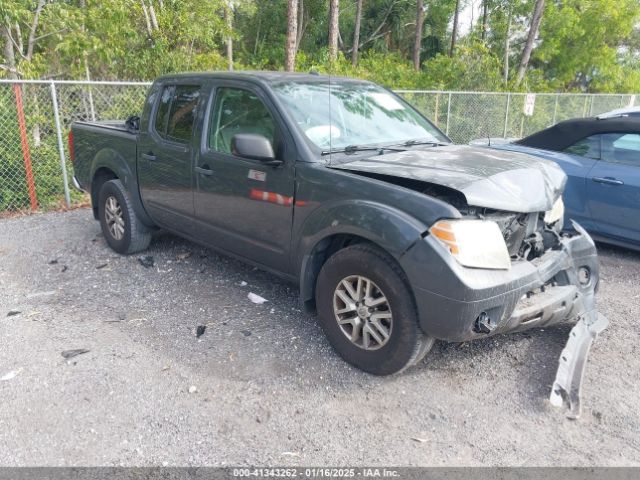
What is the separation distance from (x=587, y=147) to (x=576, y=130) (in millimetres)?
251

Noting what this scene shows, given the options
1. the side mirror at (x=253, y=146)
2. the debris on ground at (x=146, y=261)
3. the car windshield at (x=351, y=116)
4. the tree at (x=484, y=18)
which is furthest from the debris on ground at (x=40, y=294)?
the tree at (x=484, y=18)

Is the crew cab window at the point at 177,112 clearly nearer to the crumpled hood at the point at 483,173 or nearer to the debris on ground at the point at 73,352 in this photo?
the crumpled hood at the point at 483,173

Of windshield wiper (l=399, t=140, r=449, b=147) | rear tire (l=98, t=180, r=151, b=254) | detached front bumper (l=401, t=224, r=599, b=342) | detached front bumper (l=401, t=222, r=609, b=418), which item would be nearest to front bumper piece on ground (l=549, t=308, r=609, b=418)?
detached front bumper (l=401, t=222, r=609, b=418)

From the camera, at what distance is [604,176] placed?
5.72 metres

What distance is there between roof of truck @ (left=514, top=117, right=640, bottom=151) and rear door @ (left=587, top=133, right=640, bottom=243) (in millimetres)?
79

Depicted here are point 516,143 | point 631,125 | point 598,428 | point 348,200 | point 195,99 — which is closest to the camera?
point 598,428

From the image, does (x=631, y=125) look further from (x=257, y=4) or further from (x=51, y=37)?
(x=257, y=4)

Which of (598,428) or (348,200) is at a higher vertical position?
(348,200)

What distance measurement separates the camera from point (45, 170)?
813cm

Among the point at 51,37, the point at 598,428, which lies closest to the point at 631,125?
the point at 598,428

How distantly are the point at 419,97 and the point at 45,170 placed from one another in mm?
7889

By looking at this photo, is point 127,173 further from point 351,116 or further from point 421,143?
point 421,143

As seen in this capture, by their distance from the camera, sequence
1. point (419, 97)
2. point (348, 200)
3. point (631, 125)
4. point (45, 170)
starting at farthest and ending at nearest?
1. point (419, 97)
2. point (45, 170)
3. point (631, 125)
4. point (348, 200)

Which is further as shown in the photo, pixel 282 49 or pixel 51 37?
pixel 282 49
